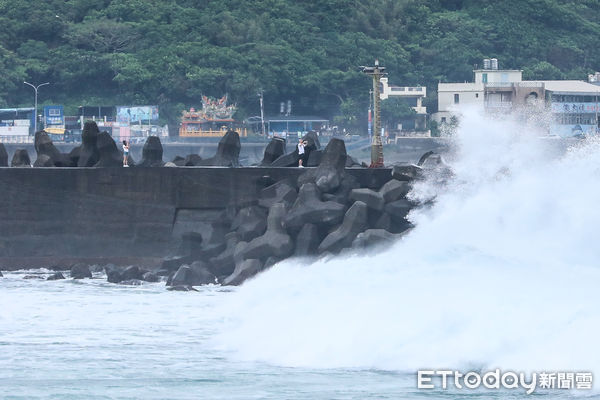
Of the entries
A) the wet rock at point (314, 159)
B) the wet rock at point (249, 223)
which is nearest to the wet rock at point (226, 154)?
the wet rock at point (314, 159)

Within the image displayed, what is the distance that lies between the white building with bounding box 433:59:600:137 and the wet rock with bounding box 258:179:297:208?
299 feet

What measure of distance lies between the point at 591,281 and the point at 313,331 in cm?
444

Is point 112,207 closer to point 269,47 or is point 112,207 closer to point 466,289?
point 466,289

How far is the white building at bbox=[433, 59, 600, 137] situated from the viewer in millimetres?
122938

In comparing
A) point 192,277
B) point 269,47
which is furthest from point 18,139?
point 192,277

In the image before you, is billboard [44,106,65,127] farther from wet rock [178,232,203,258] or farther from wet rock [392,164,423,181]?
wet rock [392,164,423,181]

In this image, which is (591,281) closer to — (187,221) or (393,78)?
(187,221)

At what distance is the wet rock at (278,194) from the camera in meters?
31.4

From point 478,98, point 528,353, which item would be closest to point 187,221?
point 528,353

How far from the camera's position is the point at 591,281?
2200 cm

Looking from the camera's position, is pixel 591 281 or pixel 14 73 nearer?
pixel 591 281

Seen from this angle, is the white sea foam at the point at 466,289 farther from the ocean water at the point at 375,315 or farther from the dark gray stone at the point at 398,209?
the dark gray stone at the point at 398,209

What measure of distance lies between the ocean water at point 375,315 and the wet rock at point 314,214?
45.1 inches

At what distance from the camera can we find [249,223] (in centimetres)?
3106
